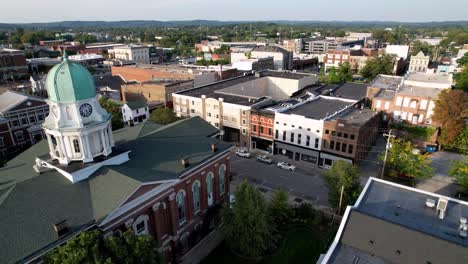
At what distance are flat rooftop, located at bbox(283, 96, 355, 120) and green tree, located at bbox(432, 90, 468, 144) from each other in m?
18.6

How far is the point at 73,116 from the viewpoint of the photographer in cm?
3186

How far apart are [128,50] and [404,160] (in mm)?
179858

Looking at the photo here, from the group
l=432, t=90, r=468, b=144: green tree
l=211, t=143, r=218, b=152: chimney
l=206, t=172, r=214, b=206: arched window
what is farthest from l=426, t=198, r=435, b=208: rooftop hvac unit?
l=432, t=90, r=468, b=144: green tree

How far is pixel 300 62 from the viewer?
6781 inches

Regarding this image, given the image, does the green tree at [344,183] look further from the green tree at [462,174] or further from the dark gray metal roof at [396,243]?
the green tree at [462,174]

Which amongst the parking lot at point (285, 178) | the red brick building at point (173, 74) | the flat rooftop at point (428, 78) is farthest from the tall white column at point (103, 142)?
the flat rooftop at point (428, 78)

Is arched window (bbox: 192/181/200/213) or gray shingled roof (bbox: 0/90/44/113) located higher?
gray shingled roof (bbox: 0/90/44/113)

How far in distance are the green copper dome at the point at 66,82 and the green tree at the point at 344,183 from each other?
33.4 meters

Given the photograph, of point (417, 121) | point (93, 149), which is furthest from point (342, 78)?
point (93, 149)

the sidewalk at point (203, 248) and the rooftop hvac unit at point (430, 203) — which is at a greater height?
the rooftop hvac unit at point (430, 203)

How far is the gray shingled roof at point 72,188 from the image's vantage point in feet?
79.8

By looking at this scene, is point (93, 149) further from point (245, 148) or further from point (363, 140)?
point (363, 140)

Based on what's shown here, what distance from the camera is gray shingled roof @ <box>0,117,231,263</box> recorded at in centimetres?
2433

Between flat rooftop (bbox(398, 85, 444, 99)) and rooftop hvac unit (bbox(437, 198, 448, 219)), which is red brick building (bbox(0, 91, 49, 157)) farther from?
flat rooftop (bbox(398, 85, 444, 99))
